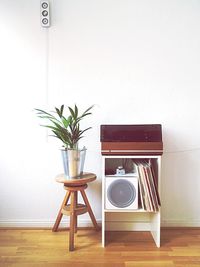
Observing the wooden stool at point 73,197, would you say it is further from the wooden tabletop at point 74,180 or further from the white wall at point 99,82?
the white wall at point 99,82

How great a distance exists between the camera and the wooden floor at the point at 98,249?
193 cm

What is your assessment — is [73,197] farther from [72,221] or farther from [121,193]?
[121,193]

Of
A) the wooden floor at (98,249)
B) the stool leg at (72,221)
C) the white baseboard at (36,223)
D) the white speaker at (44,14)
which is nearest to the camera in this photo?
the wooden floor at (98,249)

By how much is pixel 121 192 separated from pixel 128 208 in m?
0.14

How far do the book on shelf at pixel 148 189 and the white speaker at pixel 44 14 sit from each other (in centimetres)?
156

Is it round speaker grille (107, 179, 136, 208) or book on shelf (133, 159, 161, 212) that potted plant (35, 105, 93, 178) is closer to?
round speaker grille (107, 179, 136, 208)

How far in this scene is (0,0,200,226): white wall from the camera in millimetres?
2432

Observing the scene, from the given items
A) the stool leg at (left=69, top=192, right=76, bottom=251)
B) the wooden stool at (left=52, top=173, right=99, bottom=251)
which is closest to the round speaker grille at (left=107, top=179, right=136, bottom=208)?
the wooden stool at (left=52, top=173, right=99, bottom=251)

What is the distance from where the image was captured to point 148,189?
6.98 feet

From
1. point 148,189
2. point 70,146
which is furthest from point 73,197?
point 148,189

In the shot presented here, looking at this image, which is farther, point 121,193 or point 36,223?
point 36,223

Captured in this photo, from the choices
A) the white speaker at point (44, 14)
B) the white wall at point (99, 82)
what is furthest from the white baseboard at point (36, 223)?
the white speaker at point (44, 14)

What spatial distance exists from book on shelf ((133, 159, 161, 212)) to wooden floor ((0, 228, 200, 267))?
0.35m

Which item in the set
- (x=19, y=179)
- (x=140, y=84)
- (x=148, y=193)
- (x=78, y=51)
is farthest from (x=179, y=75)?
(x=19, y=179)
